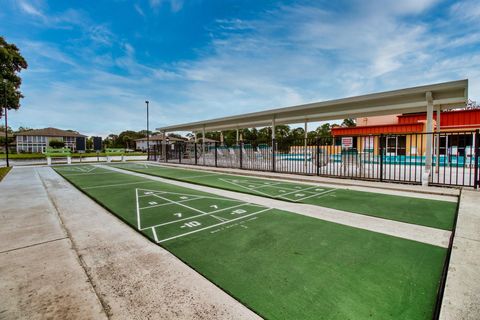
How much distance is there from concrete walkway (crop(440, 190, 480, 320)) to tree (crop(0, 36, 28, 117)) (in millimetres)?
31430

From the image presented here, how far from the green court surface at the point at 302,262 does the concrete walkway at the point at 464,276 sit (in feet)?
0.53

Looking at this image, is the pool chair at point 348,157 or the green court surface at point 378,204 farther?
the pool chair at point 348,157

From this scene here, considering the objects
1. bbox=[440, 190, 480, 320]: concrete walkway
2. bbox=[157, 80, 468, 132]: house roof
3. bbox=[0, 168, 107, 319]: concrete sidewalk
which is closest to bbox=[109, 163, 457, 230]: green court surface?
bbox=[440, 190, 480, 320]: concrete walkway

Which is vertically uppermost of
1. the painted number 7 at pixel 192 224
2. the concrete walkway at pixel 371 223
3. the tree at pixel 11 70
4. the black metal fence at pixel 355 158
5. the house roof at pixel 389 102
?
the tree at pixel 11 70

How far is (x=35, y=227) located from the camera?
451 centimetres

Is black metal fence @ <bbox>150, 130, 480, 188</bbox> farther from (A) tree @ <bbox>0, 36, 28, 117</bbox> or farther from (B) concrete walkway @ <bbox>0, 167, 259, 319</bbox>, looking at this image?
(A) tree @ <bbox>0, 36, 28, 117</bbox>

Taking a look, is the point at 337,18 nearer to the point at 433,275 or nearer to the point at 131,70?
the point at 433,275

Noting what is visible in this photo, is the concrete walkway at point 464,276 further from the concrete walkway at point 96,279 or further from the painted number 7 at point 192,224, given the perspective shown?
the painted number 7 at point 192,224

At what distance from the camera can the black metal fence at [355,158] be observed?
9.65m

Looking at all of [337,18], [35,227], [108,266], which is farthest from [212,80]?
[108,266]

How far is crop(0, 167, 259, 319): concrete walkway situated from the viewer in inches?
81.3

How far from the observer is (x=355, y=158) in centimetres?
1441

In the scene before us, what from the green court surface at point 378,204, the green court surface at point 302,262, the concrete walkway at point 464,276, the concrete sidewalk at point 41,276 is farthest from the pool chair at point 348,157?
the concrete sidewalk at point 41,276

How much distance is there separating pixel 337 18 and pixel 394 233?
11490mm
